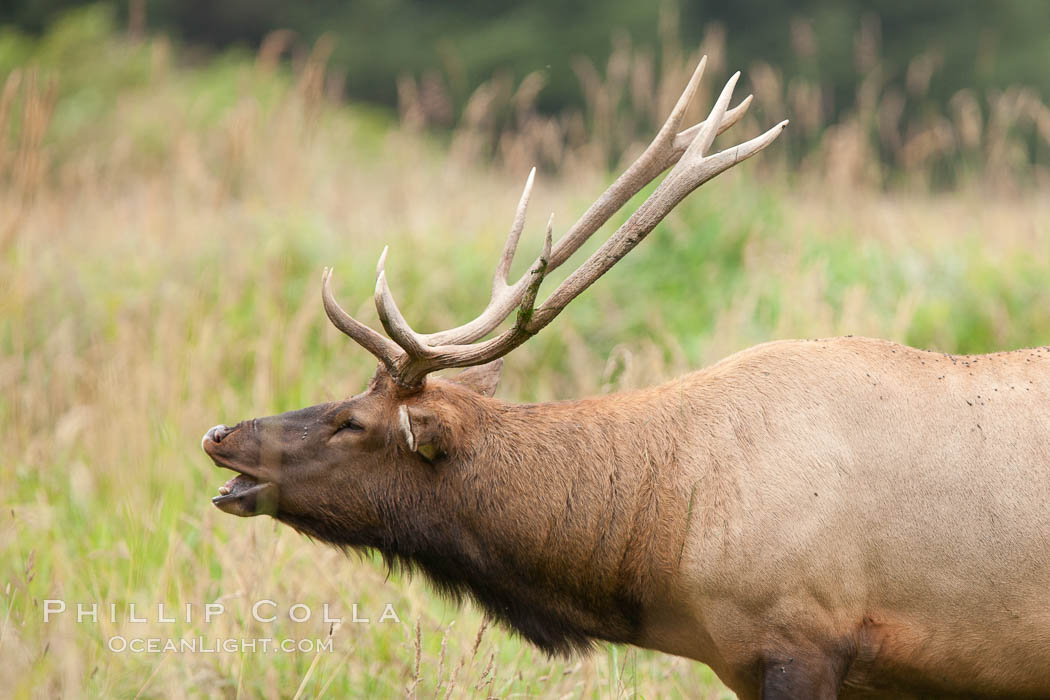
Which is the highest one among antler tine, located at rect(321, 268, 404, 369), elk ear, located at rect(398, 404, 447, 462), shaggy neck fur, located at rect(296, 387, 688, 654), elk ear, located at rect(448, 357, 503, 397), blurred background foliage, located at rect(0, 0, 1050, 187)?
blurred background foliage, located at rect(0, 0, 1050, 187)

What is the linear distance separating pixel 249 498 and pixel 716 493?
138cm

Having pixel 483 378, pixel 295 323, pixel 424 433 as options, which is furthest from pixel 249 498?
pixel 295 323

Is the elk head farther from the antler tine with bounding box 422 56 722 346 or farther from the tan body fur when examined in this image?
the tan body fur

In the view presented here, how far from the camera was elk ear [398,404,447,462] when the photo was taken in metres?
3.49

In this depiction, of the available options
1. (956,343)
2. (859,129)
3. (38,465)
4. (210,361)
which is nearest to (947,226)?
(859,129)

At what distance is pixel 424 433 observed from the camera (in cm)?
352

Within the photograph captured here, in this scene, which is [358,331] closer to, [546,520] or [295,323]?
[546,520]

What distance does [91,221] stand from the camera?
8.09 metres

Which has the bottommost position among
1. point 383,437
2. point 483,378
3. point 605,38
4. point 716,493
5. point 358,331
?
point 716,493

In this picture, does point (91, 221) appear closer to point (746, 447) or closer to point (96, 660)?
point (96, 660)

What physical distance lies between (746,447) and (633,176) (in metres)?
0.93

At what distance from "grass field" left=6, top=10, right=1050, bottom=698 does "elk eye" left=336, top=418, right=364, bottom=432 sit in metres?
0.71

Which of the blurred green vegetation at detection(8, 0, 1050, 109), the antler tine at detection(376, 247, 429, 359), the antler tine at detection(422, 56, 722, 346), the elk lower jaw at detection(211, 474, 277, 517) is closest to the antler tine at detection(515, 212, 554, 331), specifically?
the antler tine at detection(422, 56, 722, 346)

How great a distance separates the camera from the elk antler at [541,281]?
11.6ft
